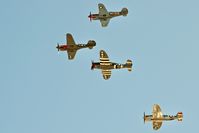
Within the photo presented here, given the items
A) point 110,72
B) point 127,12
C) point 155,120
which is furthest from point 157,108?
point 127,12

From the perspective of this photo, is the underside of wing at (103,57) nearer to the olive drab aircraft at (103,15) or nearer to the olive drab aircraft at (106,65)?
the olive drab aircraft at (106,65)

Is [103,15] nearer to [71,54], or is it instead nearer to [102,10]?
[102,10]

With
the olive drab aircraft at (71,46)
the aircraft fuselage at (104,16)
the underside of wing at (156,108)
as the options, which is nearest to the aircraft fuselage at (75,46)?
the olive drab aircraft at (71,46)

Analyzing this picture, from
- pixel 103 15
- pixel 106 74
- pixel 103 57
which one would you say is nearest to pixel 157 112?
pixel 106 74

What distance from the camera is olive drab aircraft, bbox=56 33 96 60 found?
13815 cm

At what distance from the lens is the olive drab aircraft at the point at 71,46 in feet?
453

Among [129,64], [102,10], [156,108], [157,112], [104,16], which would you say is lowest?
[157,112]

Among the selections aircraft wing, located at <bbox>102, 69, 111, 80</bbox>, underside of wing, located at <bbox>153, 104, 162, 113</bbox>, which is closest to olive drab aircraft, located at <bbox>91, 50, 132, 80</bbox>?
aircraft wing, located at <bbox>102, 69, 111, 80</bbox>

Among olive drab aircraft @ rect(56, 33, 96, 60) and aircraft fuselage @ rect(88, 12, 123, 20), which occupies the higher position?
aircraft fuselage @ rect(88, 12, 123, 20)

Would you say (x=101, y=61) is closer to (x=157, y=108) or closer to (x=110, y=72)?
(x=110, y=72)

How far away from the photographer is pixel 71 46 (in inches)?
5458

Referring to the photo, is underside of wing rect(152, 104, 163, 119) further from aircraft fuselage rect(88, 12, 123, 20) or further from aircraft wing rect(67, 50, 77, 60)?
aircraft fuselage rect(88, 12, 123, 20)

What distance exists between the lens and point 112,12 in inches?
5600

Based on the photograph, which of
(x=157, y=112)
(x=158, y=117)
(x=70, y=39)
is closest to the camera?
(x=70, y=39)
